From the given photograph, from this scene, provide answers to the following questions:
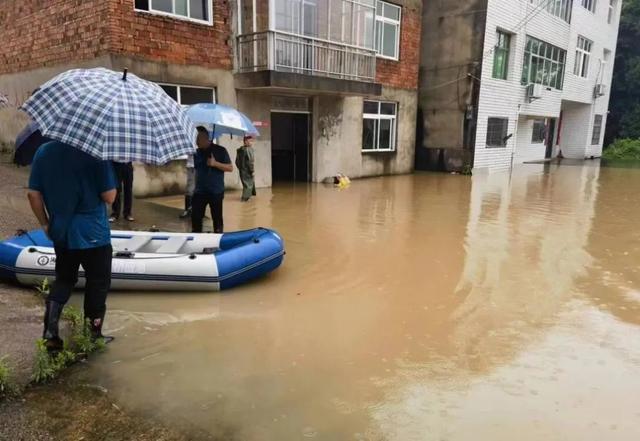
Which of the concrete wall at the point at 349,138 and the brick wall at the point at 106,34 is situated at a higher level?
the brick wall at the point at 106,34

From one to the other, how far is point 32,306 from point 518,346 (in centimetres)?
410

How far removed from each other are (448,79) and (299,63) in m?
7.76

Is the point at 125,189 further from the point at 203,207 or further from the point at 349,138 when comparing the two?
the point at 349,138

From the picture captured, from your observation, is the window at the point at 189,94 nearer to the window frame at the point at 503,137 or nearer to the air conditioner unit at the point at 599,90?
the window frame at the point at 503,137

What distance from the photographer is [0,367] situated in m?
2.92

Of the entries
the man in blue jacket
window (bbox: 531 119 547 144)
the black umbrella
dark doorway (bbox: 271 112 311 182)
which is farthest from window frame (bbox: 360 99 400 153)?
the man in blue jacket

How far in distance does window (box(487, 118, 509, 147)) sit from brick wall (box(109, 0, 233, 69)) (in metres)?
10.7

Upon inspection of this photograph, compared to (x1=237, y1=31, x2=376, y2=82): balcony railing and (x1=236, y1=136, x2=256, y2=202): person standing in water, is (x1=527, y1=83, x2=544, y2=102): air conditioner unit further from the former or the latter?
(x1=236, y1=136, x2=256, y2=202): person standing in water

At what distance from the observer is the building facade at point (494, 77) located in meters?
16.8

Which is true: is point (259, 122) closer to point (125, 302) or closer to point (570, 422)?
point (125, 302)

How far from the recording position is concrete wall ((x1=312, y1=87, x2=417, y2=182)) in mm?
13914

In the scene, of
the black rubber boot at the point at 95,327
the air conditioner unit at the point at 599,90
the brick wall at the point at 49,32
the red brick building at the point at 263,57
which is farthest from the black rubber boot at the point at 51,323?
the air conditioner unit at the point at 599,90

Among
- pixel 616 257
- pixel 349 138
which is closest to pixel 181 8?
pixel 349 138

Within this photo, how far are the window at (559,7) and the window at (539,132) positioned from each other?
180 inches
